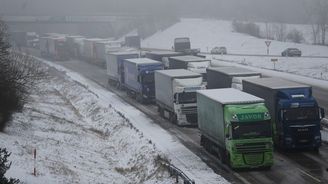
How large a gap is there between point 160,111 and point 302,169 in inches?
706

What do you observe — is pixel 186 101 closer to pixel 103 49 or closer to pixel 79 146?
pixel 79 146

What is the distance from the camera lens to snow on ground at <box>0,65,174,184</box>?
2680 cm

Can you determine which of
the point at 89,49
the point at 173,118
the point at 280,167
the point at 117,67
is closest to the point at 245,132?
the point at 280,167

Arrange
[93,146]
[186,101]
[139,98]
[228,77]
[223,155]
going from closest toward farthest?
[223,155] → [93,146] → [228,77] → [186,101] → [139,98]

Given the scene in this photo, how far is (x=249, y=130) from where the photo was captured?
26.6 m

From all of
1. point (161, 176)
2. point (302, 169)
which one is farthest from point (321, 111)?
point (161, 176)

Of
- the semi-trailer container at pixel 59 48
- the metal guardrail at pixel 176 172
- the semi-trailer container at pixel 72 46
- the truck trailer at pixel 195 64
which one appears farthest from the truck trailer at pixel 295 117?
the semi-trailer container at pixel 59 48

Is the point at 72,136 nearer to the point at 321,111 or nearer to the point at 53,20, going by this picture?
the point at 321,111

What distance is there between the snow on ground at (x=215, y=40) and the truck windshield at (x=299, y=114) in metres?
50.6

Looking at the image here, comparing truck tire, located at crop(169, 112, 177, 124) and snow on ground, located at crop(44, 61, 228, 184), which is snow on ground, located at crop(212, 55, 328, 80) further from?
truck tire, located at crop(169, 112, 177, 124)

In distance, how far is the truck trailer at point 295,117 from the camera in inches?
1153

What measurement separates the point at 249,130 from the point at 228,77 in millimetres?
12162

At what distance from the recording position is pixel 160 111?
143 ft

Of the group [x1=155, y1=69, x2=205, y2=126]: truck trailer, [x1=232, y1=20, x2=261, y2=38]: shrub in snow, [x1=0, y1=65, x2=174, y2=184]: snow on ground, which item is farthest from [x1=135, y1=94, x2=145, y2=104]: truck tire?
[x1=232, y1=20, x2=261, y2=38]: shrub in snow
